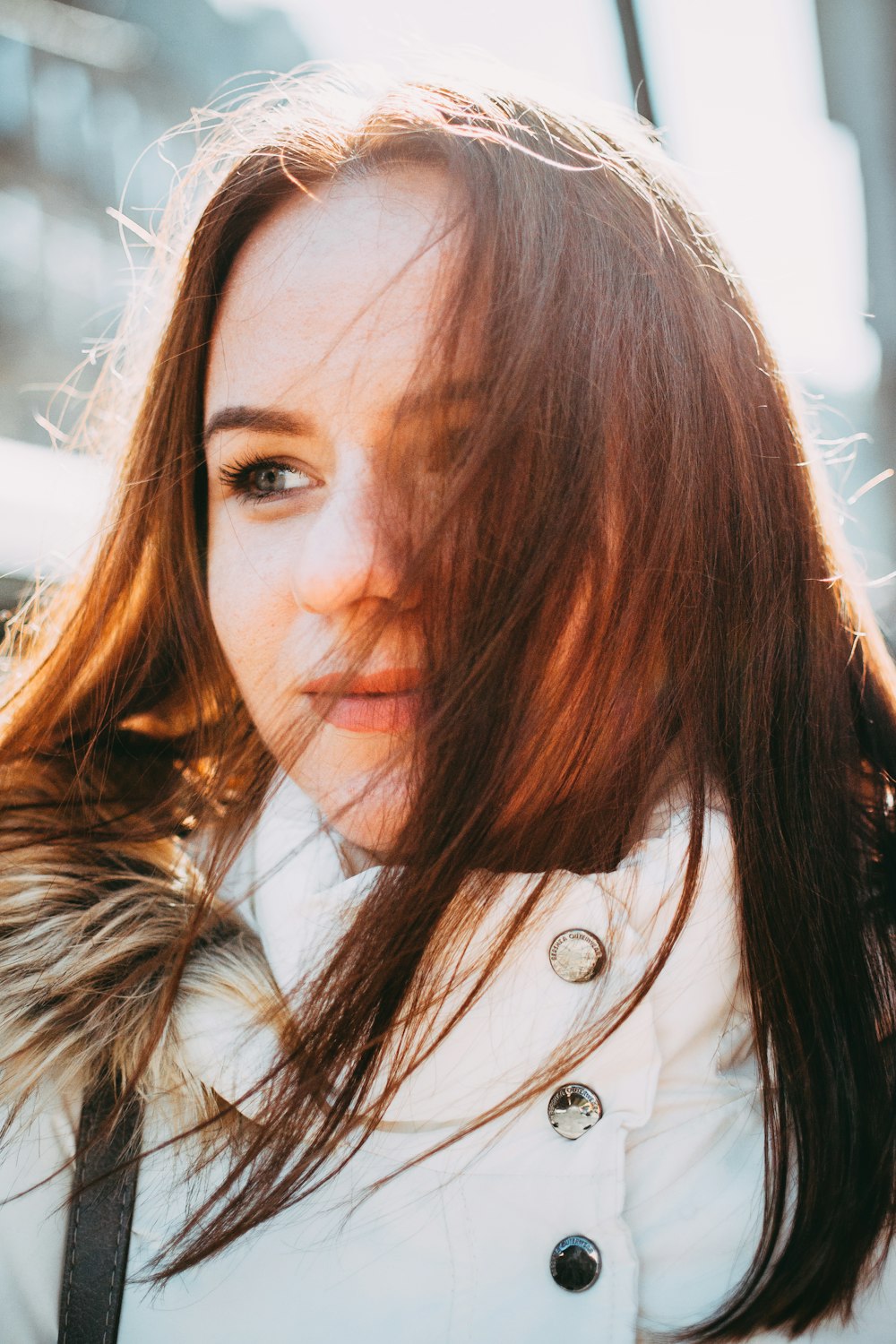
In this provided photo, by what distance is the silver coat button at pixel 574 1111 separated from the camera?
894 millimetres

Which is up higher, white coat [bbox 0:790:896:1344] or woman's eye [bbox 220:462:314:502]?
woman's eye [bbox 220:462:314:502]

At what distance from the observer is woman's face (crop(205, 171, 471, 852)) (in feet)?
3.02

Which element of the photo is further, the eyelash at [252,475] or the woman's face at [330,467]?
the eyelash at [252,475]

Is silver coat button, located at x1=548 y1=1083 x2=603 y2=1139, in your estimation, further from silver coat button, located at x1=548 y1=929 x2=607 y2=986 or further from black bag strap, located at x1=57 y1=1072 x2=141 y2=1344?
black bag strap, located at x1=57 y1=1072 x2=141 y2=1344

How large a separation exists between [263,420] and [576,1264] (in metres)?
0.90

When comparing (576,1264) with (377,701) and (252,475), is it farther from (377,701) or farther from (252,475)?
(252,475)

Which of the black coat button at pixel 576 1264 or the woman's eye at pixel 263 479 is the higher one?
the woman's eye at pixel 263 479

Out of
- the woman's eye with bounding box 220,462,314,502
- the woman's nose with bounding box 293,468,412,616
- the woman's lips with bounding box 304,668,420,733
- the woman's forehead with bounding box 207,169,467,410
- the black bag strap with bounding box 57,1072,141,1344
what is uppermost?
the woman's forehead with bounding box 207,169,467,410

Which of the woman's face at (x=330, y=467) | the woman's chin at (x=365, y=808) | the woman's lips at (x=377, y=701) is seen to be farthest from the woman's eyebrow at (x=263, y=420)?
the woman's chin at (x=365, y=808)

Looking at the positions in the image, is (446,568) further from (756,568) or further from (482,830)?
(756,568)

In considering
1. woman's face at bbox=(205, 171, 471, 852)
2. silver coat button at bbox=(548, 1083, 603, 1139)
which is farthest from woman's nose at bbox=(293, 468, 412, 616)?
silver coat button at bbox=(548, 1083, 603, 1139)

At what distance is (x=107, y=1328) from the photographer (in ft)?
2.78

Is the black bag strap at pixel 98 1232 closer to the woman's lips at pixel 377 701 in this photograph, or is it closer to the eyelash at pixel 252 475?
the woman's lips at pixel 377 701

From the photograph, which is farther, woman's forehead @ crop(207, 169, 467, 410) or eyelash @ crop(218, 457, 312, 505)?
eyelash @ crop(218, 457, 312, 505)
